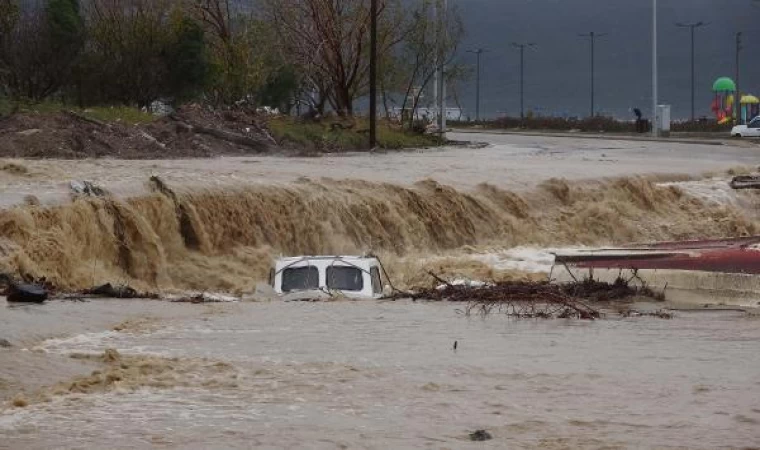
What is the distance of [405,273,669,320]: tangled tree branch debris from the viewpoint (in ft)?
59.5

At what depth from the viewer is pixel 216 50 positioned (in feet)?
180

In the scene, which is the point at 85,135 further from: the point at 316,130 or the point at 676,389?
the point at 676,389

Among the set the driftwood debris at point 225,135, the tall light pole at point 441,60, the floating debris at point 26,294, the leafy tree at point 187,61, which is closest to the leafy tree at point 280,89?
the tall light pole at point 441,60

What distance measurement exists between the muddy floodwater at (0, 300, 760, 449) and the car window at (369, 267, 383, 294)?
1.86 metres

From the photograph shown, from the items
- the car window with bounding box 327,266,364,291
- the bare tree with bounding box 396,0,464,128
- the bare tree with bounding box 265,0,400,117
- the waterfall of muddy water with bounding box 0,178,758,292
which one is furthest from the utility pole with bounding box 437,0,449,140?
the car window with bounding box 327,266,364,291

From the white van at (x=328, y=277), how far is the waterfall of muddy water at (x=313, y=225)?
2.52 meters

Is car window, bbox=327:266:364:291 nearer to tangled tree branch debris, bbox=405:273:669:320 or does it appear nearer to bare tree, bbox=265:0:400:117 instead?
tangled tree branch debris, bbox=405:273:669:320

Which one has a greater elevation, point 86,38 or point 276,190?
point 86,38

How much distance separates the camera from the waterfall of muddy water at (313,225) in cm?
2078

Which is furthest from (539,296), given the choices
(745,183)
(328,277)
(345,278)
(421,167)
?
(745,183)

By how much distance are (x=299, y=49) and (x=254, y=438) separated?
143 ft

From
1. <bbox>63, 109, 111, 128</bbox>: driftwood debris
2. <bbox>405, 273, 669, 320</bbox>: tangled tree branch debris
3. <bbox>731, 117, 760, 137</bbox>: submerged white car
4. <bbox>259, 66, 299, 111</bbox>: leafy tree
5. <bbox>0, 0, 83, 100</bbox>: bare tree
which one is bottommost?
<bbox>405, 273, 669, 320</bbox>: tangled tree branch debris

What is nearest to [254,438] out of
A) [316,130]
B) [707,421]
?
[707,421]

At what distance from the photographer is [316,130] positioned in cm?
4441
